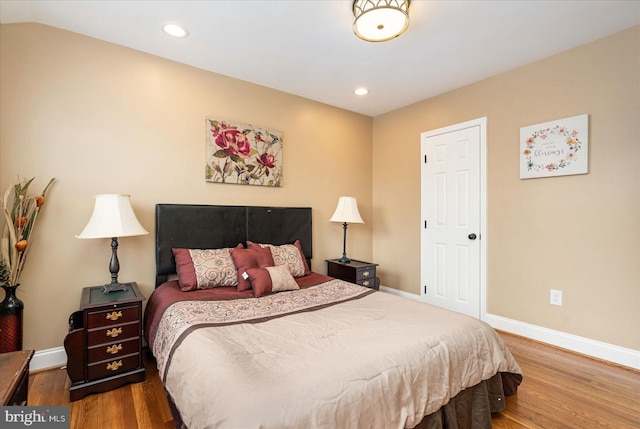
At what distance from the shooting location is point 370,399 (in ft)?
3.96

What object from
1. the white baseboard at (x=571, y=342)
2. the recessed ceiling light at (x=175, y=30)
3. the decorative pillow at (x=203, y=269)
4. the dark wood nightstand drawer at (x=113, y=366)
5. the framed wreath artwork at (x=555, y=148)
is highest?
the recessed ceiling light at (x=175, y=30)

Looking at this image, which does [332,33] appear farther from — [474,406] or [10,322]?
[10,322]

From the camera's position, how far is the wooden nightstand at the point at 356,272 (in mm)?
3452

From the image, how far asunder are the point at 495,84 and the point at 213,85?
9.63 ft

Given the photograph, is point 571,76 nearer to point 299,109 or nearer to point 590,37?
point 590,37

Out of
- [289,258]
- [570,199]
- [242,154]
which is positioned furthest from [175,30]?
[570,199]

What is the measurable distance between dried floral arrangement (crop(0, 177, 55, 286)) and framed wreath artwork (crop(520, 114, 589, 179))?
4.13 metres

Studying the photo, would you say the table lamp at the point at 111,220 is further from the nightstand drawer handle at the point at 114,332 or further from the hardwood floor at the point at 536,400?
the hardwood floor at the point at 536,400

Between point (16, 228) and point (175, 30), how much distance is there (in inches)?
73.2

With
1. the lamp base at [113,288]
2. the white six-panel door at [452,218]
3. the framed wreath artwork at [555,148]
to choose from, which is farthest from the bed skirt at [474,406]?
the framed wreath artwork at [555,148]

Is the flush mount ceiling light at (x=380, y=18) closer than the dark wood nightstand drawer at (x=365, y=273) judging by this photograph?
Yes

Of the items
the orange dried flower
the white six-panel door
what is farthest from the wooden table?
the white six-panel door

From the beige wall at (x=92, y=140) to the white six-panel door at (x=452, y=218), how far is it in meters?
2.04

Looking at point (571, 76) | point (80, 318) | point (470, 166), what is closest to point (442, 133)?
point (470, 166)
